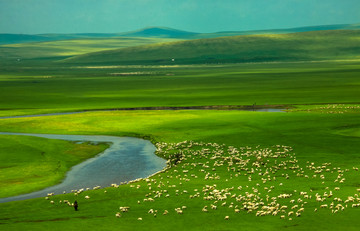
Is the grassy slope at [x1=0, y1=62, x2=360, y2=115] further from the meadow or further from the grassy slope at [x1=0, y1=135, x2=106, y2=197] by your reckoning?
the grassy slope at [x1=0, y1=135, x2=106, y2=197]

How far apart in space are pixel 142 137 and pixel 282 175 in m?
21.4

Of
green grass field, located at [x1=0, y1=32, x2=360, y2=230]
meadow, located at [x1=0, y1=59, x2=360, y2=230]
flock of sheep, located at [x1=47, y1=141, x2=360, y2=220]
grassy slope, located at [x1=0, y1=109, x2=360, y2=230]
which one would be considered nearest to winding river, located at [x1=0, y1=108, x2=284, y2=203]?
green grass field, located at [x1=0, y1=32, x2=360, y2=230]

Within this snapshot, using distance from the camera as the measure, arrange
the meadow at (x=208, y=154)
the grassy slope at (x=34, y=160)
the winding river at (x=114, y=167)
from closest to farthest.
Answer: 1. the meadow at (x=208, y=154)
2. the winding river at (x=114, y=167)
3. the grassy slope at (x=34, y=160)

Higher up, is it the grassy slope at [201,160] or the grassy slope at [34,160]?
the grassy slope at [201,160]

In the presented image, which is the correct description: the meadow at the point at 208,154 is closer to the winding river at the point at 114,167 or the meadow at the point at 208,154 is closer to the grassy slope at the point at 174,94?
the grassy slope at the point at 174,94

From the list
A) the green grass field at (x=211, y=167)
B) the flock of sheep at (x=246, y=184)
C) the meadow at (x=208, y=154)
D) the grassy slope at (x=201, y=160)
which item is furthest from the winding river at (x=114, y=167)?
the grassy slope at (x=201, y=160)

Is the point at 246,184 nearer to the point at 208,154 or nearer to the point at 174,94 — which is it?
the point at 208,154

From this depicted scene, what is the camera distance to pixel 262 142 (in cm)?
4412

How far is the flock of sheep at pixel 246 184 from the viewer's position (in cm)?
2488

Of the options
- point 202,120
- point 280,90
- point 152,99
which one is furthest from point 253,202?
point 280,90

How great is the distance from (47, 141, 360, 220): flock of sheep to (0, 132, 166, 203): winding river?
61.6 inches

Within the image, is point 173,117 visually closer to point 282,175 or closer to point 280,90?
point 282,175

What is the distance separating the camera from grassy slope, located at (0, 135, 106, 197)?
32.9 m

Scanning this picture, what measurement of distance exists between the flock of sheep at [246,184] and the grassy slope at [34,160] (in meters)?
6.26
